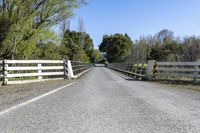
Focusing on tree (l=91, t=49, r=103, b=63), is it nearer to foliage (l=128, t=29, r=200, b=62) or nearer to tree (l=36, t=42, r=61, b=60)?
foliage (l=128, t=29, r=200, b=62)

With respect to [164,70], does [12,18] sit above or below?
above

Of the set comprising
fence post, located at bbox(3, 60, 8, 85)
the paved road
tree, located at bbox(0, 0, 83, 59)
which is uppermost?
tree, located at bbox(0, 0, 83, 59)

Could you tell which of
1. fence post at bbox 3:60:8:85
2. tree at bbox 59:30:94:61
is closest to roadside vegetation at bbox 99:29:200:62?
tree at bbox 59:30:94:61

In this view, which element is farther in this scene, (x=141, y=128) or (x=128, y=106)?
(x=128, y=106)

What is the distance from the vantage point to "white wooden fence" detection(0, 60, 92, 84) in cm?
1648

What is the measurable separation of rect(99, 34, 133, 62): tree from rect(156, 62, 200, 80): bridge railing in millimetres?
70542

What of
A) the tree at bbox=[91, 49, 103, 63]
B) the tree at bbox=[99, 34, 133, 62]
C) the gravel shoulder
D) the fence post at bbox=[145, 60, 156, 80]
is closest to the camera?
the gravel shoulder

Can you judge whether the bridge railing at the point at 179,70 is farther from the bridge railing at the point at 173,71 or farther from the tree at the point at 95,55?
the tree at the point at 95,55

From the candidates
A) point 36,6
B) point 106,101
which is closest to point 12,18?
point 36,6

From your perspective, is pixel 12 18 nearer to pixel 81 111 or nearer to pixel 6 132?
pixel 81 111

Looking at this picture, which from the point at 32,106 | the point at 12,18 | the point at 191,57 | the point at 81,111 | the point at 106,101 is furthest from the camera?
the point at 191,57

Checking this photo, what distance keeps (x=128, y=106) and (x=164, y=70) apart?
565 inches

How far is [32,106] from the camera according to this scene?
27.5 feet

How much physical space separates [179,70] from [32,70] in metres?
8.95
